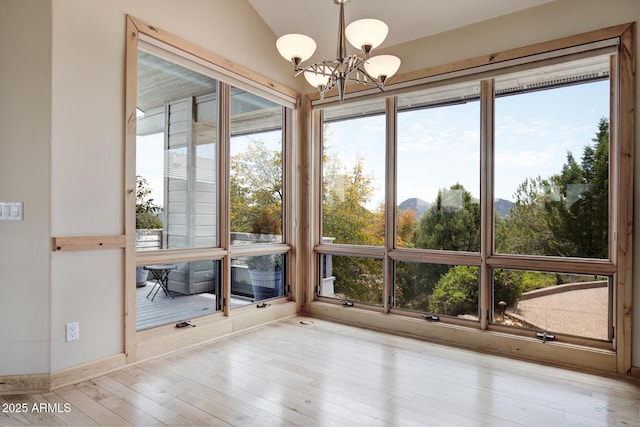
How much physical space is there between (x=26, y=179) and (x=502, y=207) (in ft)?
12.1

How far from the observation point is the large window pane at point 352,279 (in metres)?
4.19

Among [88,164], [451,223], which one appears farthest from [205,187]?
[451,223]

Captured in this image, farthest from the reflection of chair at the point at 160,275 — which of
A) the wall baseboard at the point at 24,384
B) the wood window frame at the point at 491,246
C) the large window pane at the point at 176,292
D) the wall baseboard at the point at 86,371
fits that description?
the wood window frame at the point at 491,246

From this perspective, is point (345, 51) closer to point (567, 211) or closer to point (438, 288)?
point (567, 211)

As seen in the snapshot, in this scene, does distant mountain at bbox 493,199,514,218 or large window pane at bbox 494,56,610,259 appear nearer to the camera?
large window pane at bbox 494,56,610,259

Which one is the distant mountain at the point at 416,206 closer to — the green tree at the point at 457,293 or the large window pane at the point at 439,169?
the large window pane at the point at 439,169

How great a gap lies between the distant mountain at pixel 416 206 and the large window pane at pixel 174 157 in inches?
75.8

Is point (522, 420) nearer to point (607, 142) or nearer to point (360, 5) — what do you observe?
point (607, 142)

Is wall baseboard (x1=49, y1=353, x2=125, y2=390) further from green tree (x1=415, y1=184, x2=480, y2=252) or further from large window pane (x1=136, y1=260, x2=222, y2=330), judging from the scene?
green tree (x1=415, y1=184, x2=480, y2=252)

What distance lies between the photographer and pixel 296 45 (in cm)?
241

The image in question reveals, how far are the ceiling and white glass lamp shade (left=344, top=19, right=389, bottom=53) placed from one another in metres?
1.57

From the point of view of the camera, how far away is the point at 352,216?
438 cm

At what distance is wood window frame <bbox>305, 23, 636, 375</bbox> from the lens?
9.37 ft

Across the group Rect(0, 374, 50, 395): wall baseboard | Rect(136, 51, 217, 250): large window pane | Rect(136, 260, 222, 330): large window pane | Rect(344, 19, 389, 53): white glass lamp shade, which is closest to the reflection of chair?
Rect(136, 260, 222, 330): large window pane
